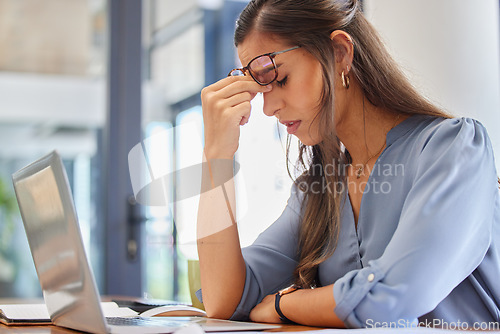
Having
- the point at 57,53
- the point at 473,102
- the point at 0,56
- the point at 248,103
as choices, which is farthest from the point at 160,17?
the point at 248,103

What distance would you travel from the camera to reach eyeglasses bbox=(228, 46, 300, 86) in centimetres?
129

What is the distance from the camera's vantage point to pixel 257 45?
1336mm

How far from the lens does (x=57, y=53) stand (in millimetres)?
3357

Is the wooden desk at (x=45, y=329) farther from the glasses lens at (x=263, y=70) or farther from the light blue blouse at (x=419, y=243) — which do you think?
the glasses lens at (x=263, y=70)

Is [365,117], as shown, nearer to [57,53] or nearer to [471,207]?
[471,207]

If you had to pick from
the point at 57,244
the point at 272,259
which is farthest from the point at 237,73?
the point at 57,244

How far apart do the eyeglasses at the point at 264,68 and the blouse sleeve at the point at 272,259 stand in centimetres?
38

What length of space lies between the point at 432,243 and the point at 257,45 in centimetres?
64

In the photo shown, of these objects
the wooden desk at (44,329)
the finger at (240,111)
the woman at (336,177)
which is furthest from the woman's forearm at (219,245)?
the wooden desk at (44,329)

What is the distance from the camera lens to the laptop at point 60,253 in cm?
78

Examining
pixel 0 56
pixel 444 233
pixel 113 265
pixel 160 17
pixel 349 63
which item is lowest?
pixel 113 265

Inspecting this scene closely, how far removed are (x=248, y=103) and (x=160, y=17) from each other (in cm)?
227

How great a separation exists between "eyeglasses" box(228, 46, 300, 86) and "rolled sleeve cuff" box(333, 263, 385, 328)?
53 cm

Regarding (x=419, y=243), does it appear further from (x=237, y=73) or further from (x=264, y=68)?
(x=237, y=73)
